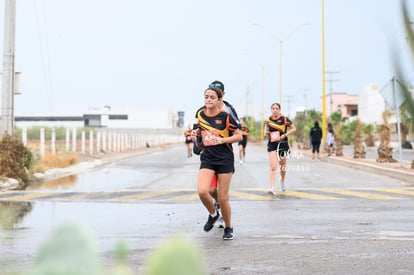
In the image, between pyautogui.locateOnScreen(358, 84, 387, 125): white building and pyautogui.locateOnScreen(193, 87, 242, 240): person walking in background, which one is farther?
pyautogui.locateOnScreen(358, 84, 387, 125): white building

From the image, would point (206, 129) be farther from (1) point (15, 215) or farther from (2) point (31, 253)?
(1) point (15, 215)

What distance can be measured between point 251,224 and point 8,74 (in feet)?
34.6

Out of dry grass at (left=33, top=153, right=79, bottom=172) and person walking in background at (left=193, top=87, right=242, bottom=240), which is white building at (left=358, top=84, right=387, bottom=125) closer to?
dry grass at (left=33, top=153, right=79, bottom=172)

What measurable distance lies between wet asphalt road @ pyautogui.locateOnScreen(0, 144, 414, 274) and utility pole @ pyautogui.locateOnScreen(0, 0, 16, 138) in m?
2.04

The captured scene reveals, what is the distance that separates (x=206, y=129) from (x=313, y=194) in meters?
7.06

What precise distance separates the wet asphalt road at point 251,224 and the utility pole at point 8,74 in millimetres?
2041

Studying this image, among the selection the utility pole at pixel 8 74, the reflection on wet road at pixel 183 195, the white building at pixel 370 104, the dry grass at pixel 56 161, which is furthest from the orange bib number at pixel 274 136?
the white building at pixel 370 104

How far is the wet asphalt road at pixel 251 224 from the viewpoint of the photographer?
718cm

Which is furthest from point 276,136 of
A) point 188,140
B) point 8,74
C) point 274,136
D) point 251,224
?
point 188,140

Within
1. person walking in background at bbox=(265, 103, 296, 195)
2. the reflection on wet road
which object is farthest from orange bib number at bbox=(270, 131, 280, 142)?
the reflection on wet road

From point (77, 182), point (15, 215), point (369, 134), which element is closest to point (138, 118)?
point (369, 134)

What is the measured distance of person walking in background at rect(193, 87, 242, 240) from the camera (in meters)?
8.85

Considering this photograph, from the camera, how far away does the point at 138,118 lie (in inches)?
5758

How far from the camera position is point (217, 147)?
29.3 ft
